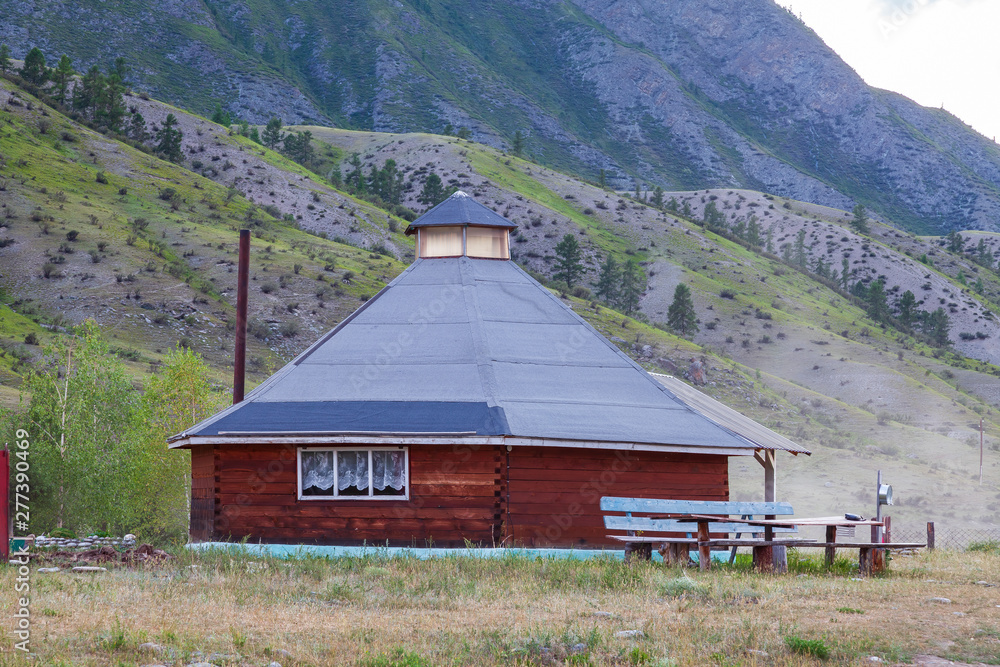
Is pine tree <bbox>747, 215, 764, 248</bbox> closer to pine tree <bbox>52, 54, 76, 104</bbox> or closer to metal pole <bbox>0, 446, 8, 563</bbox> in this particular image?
pine tree <bbox>52, 54, 76, 104</bbox>

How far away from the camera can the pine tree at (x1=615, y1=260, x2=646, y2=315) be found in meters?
75.1

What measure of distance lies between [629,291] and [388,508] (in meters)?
57.6

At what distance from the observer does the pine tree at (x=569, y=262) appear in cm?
7594

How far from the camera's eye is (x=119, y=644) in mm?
9570

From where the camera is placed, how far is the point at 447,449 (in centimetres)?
1919

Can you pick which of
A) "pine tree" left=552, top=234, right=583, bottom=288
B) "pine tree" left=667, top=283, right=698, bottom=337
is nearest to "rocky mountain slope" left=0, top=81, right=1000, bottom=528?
"pine tree" left=667, top=283, right=698, bottom=337

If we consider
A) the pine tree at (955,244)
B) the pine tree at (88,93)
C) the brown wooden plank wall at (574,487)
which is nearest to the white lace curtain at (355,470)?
the brown wooden plank wall at (574,487)

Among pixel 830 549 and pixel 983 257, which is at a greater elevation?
pixel 983 257

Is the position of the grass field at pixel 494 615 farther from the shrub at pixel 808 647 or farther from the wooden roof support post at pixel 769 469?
the wooden roof support post at pixel 769 469

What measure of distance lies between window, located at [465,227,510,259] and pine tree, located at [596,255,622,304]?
50.1m

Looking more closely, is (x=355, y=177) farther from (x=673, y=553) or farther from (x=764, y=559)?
(x=673, y=553)

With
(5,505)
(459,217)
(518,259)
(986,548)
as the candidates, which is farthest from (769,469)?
(518,259)

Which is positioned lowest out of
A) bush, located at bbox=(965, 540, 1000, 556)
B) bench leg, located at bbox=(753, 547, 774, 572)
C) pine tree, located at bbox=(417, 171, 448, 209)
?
bush, located at bbox=(965, 540, 1000, 556)

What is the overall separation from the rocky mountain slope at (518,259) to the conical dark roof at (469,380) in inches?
689
